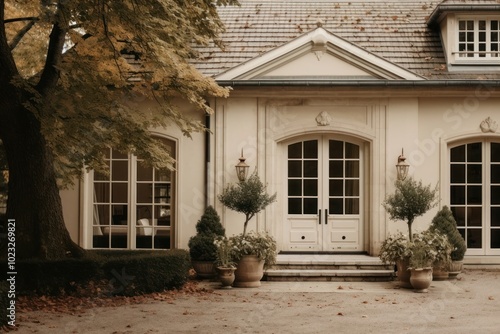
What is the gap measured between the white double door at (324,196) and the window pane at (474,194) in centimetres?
228

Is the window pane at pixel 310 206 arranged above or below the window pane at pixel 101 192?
below

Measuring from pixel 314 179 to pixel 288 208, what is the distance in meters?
0.83

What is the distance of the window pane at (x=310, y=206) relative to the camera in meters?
15.5

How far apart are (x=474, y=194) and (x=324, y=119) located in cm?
356

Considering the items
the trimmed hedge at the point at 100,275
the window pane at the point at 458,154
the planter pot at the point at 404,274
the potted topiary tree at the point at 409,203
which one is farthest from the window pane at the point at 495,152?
the trimmed hedge at the point at 100,275

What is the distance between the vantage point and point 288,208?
15594 mm

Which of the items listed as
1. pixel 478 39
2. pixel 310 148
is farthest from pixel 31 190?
pixel 478 39

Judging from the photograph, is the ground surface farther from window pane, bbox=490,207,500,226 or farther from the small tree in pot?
window pane, bbox=490,207,500,226

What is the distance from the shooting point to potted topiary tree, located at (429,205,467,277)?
13.9m

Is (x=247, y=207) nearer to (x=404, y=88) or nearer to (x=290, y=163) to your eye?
(x=290, y=163)

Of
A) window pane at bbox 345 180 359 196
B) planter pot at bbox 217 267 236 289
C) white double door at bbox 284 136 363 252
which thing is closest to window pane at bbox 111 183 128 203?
white double door at bbox 284 136 363 252

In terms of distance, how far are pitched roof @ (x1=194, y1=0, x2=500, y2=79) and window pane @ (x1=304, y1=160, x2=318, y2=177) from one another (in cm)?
255

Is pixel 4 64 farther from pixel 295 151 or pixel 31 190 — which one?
pixel 295 151

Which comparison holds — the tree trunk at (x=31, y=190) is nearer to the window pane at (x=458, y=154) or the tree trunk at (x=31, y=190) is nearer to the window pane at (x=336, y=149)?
the window pane at (x=336, y=149)
